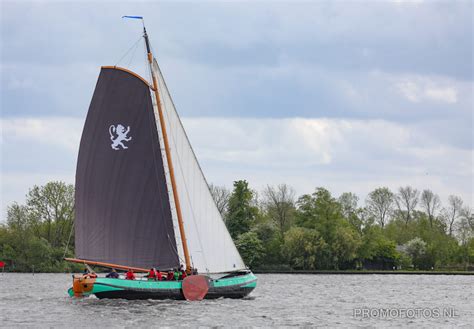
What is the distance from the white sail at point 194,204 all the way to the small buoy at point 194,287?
2.24 meters

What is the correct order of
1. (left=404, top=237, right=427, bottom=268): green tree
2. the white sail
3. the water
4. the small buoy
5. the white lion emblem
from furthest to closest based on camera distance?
(left=404, top=237, right=427, bottom=268): green tree, the white sail, the white lion emblem, the small buoy, the water

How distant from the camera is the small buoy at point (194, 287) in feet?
161

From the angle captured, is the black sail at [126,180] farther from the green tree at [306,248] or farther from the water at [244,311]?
the green tree at [306,248]

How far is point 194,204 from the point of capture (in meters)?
52.2

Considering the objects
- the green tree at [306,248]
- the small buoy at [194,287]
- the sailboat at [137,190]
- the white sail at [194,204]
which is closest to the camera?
the small buoy at [194,287]

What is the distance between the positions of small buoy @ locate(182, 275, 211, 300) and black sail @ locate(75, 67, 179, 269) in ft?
5.90

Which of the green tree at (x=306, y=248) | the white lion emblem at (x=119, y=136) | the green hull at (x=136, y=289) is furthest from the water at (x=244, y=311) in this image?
the green tree at (x=306, y=248)

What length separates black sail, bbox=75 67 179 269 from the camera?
166 feet

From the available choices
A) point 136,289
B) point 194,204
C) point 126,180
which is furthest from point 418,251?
point 136,289

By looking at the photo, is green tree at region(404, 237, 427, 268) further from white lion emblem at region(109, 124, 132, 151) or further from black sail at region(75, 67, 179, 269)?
white lion emblem at region(109, 124, 132, 151)

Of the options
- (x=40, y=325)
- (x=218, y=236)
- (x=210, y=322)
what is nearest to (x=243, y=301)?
(x=218, y=236)

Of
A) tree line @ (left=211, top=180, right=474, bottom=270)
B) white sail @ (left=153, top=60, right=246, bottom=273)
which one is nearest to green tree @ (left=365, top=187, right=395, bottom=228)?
tree line @ (left=211, top=180, right=474, bottom=270)

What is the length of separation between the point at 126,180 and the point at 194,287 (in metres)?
7.94

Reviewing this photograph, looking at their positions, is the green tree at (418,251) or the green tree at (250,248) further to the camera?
the green tree at (418,251)
